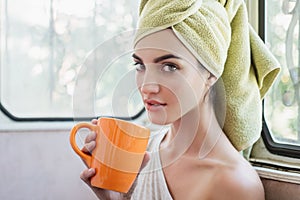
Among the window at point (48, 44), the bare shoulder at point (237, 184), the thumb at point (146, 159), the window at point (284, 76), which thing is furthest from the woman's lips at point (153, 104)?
the window at point (48, 44)

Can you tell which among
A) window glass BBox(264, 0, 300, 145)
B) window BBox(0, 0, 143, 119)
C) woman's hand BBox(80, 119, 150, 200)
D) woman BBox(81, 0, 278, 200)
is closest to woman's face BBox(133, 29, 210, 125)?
woman BBox(81, 0, 278, 200)

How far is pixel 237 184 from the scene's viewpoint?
0.91m

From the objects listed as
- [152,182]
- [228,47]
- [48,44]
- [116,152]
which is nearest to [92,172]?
[116,152]

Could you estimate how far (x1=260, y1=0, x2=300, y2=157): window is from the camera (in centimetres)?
117

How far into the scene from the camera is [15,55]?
5.18 feet

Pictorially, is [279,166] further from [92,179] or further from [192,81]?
[92,179]

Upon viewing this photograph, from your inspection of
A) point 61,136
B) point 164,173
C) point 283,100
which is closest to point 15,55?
point 61,136

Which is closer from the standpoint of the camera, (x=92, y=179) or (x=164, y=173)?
(x=92, y=179)

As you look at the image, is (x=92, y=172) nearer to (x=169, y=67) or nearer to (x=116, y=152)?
(x=116, y=152)

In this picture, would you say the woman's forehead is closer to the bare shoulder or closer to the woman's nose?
the woman's nose

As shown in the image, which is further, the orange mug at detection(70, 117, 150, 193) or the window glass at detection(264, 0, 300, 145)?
the window glass at detection(264, 0, 300, 145)

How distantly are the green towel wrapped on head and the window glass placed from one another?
0.53 feet

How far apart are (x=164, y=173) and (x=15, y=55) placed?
0.83 meters

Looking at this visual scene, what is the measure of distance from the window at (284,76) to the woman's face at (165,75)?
0.40 meters
